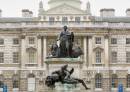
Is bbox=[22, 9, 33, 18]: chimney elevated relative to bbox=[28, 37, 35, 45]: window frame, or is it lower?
elevated

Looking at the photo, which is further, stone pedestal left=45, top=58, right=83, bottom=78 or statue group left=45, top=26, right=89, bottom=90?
stone pedestal left=45, top=58, right=83, bottom=78

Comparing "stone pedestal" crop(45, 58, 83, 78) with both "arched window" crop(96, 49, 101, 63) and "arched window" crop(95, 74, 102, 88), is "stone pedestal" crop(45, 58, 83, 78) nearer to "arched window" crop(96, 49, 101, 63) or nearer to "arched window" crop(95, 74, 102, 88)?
"arched window" crop(95, 74, 102, 88)

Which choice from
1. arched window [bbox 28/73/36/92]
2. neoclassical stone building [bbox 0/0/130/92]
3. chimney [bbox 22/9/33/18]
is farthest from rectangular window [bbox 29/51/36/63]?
chimney [bbox 22/9/33/18]

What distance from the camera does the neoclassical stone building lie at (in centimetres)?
8669

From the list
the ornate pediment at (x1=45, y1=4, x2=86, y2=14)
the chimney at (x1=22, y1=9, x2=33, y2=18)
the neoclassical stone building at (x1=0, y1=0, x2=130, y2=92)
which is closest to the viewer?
the neoclassical stone building at (x1=0, y1=0, x2=130, y2=92)

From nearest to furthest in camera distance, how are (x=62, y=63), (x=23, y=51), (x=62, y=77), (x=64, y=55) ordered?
1. (x=62, y=77)
2. (x=62, y=63)
3. (x=64, y=55)
4. (x=23, y=51)

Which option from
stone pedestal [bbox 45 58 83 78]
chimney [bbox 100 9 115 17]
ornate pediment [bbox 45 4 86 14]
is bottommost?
stone pedestal [bbox 45 58 83 78]

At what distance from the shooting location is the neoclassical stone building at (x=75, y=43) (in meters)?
86.7

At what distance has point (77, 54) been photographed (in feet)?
127

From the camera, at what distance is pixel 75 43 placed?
8681 cm

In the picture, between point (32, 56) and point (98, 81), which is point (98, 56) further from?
point (32, 56)

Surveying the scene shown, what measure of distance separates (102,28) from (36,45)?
383 inches

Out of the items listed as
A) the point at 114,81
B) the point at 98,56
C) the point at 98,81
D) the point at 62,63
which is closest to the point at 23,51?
the point at 98,56

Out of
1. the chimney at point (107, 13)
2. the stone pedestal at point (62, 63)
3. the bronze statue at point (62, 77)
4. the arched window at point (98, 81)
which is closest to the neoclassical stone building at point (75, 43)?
the arched window at point (98, 81)
